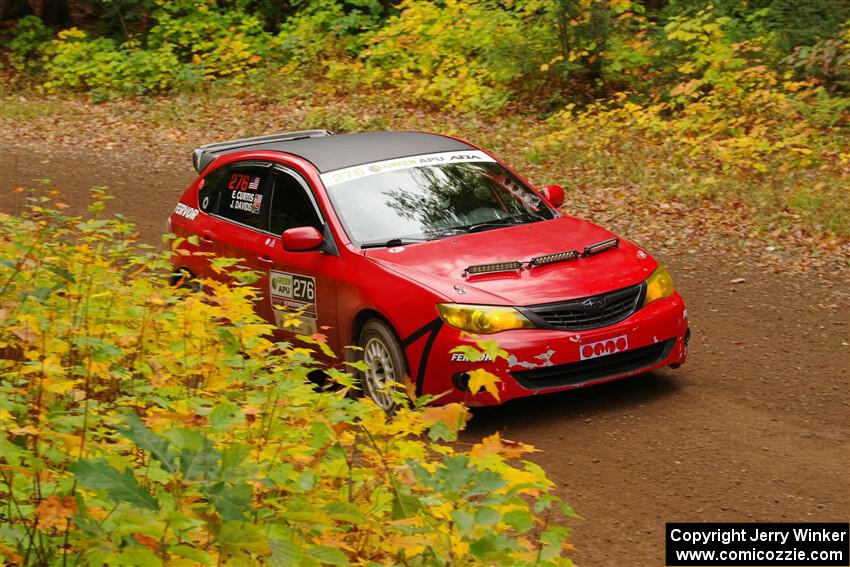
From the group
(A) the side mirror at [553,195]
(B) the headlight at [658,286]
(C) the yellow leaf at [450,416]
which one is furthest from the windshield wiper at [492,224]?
(C) the yellow leaf at [450,416]

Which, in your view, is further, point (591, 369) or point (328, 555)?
point (591, 369)

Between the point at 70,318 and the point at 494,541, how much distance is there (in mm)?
3033

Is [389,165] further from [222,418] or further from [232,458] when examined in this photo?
[232,458]

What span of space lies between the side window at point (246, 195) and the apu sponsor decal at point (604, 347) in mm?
2813

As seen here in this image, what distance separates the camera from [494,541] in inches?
127

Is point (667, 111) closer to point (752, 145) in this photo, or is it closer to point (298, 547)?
point (752, 145)

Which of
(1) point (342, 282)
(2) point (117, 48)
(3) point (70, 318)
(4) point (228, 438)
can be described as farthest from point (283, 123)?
(4) point (228, 438)

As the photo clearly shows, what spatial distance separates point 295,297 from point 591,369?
88.5 inches

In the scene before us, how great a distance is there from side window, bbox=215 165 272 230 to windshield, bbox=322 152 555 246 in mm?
703

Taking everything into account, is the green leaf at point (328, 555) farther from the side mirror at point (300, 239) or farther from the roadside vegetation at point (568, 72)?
the roadside vegetation at point (568, 72)

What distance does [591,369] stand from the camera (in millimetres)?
6910

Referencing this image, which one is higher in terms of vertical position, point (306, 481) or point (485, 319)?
point (306, 481)

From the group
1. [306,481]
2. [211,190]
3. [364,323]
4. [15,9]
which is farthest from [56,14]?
[306,481]

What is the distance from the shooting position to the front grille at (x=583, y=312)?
675 cm
